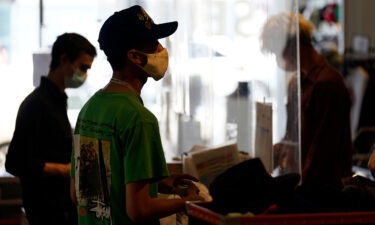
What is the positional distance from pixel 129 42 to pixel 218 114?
6.27 ft

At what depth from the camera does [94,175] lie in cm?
246

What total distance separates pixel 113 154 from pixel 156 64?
32 cm

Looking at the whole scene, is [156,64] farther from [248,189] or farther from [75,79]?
[75,79]

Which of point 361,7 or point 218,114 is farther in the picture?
point 361,7

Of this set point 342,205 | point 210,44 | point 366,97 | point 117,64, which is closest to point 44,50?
point 210,44

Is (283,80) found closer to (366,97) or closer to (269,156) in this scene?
(269,156)

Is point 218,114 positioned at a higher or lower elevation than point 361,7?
lower

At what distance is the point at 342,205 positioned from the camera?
2311mm

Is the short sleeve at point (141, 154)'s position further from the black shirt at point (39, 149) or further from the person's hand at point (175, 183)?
the black shirt at point (39, 149)

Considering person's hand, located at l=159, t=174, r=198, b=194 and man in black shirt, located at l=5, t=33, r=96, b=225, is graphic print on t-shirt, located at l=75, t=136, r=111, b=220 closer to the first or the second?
person's hand, located at l=159, t=174, r=198, b=194

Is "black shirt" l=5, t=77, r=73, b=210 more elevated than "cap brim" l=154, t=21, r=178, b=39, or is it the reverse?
"cap brim" l=154, t=21, r=178, b=39

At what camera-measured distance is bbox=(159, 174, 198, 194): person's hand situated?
2.60m

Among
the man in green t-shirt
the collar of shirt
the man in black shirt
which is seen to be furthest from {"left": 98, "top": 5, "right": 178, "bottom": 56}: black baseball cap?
the collar of shirt

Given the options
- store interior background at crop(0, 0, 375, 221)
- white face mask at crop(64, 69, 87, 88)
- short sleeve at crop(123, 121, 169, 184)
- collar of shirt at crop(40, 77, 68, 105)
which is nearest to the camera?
short sleeve at crop(123, 121, 169, 184)
